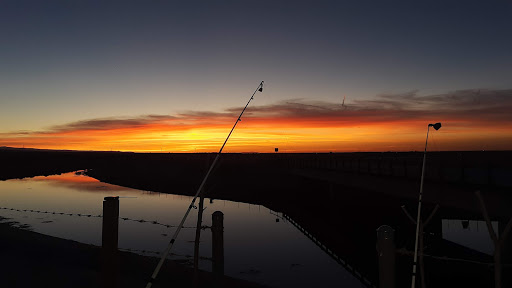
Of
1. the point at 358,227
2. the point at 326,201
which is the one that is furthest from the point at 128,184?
the point at 358,227

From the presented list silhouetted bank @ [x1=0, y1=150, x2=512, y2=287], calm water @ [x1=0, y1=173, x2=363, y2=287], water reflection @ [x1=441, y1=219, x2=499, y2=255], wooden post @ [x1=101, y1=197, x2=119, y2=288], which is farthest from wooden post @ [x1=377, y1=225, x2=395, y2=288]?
water reflection @ [x1=441, y1=219, x2=499, y2=255]

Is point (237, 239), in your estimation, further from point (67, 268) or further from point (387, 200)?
point (387, 200)

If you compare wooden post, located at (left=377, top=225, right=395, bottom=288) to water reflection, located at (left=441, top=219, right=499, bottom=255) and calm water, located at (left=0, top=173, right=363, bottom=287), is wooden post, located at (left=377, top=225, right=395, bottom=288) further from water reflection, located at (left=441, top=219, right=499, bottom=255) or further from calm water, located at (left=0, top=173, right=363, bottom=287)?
water reflection, located at (left=441, top=219, right=499, bottom=255)

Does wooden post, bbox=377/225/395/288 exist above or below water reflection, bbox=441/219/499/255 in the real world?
above

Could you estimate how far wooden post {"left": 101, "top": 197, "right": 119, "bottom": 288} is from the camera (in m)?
8.39

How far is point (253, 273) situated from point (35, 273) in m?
13.4

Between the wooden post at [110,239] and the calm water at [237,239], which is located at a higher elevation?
the wooden post at [110,239]

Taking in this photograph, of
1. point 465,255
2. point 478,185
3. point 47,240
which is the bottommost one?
point 465,255

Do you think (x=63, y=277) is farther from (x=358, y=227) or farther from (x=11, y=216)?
(x=358, y=227)

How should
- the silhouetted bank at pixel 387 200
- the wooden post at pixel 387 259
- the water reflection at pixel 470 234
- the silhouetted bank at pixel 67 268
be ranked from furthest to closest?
the water reflection at pixel 470 234
the silhouetted bank at pixel 387 200
the silhouetted bank at pixel 67 268
the wooden post at pixel 387 259

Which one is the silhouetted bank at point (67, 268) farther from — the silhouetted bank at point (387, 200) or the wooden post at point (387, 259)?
the wooden post at point (387, 259)

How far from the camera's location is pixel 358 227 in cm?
4097

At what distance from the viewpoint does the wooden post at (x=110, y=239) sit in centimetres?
839

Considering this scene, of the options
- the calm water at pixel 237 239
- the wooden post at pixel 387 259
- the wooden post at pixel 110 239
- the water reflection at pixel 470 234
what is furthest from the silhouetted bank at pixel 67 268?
the water reflection at pixel 470 234
